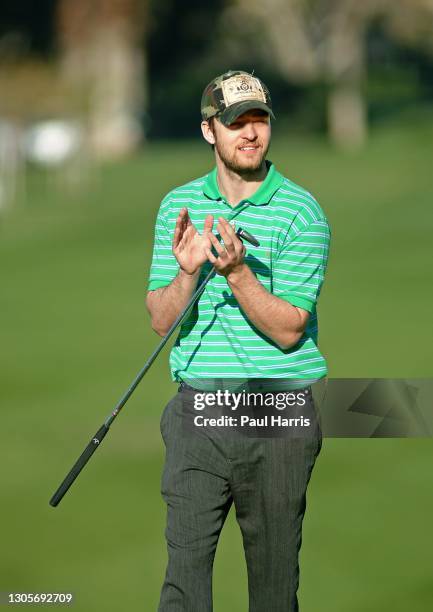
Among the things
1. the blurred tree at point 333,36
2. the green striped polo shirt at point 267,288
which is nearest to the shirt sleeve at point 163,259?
the green striped polo shirt at point 267,288

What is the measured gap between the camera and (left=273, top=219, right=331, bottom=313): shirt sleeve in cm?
459

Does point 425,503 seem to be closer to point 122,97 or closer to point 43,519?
point 43,519

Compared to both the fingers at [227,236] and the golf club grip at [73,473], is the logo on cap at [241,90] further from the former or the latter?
the golf club grip at [73,473]

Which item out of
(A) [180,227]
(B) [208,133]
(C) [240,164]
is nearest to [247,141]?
(C) [240,164]

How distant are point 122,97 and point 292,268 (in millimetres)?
44078

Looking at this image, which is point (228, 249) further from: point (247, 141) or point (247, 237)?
point (247, 141)

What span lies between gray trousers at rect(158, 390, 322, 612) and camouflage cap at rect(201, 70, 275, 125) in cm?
89

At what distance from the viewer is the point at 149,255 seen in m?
20.1

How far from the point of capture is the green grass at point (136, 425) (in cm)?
689

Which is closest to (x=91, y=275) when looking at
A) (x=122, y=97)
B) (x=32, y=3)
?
(x=122, y=97)

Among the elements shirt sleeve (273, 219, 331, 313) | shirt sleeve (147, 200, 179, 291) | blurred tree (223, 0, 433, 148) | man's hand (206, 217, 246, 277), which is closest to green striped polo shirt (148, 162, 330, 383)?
shirt sleeve (273, 219, 331, 313)

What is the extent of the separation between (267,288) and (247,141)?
0.46 m

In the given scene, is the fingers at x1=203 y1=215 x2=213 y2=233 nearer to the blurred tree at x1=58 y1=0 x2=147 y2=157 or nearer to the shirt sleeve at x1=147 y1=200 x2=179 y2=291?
the shirt sleeve at x1=147 y1=200 x2=179 y2=291

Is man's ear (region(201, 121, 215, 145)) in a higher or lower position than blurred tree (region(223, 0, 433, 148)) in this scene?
lower
